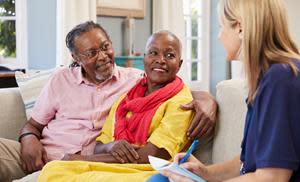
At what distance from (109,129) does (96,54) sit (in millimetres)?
393

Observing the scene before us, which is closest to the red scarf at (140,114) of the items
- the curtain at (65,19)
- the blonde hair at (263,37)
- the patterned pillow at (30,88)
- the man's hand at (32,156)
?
the man's hand at (32,156)

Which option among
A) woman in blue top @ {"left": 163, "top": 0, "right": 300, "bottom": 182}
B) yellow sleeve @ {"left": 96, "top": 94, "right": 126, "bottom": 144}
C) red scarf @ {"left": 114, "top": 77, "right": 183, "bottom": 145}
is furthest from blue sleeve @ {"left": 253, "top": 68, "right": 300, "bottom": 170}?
yellow sleeve @ {"left": 96, "top": 94, "right": 126, "bottom": 144}

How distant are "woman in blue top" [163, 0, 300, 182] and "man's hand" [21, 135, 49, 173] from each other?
1.04 meters

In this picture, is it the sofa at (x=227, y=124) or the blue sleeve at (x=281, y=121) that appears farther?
the sofa at (x=227, y=124)

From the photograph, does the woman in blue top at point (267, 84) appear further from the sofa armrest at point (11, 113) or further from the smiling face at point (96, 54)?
the sofa armrest at point (11, 113)

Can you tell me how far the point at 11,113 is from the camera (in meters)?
2.31

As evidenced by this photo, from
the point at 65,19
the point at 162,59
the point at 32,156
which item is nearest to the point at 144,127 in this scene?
the point at 162,59

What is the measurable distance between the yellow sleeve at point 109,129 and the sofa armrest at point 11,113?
58 cm

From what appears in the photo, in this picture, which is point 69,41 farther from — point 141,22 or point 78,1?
point 141,22

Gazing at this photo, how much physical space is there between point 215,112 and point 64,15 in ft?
7.39

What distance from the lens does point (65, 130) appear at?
6.88 ft

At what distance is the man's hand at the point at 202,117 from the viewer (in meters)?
1.74

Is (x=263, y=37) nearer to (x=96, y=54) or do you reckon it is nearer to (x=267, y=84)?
(x=267, y=84)

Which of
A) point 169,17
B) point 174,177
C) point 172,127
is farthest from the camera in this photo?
point 169,17
